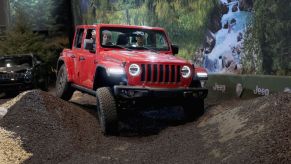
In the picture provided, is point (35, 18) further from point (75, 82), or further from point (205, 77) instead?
point (205, 77)

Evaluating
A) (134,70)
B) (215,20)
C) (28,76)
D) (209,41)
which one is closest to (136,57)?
(134,70)

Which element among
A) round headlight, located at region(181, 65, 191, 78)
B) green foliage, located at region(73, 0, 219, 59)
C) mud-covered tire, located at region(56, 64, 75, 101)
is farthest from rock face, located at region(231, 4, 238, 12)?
mud-covered tire, located at region(56, 64, 75, 101)

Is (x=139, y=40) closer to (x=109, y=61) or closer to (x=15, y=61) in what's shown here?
(x=109, y=61)

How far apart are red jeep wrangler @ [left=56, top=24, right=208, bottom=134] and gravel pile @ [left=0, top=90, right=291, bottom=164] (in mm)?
552

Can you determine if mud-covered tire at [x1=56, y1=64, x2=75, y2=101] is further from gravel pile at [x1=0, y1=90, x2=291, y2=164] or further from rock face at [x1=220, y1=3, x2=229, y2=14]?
rock face at [x1=220, y1=3, x2=229, y2=14]

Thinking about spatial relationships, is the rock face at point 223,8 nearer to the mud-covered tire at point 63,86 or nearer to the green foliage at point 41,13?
the mud-covered tire at point 63,86

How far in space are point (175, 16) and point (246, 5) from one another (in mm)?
3844

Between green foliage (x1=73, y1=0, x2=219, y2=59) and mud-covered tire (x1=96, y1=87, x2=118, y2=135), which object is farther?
green foliage (x1=73, y1=0, x2=219, y2=59)

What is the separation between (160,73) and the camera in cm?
822

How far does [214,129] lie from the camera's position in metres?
7.60

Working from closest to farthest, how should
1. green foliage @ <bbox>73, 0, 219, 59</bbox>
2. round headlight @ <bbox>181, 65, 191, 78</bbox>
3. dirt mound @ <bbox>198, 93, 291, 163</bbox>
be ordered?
dirt mound @ <bbox>198, 93, 291, 163</bbox> < round headlight @ <bbox>181, 65, 191, 78</bbox> < green foliage @ <bbox>73, 0, 219, 59</bbox>

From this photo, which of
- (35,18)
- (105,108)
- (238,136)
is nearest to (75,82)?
(105,108)

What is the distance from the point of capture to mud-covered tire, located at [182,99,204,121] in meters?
9.06

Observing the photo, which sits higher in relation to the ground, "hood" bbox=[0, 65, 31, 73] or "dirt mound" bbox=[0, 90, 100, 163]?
"hood" bbox=[0, 65, 31, 73]
